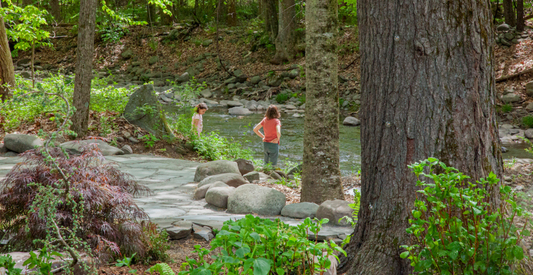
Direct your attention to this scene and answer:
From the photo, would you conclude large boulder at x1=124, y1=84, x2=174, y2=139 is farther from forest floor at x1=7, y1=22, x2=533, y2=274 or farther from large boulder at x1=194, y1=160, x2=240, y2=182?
large boulder at x1=194, y1=160, x2=240, y2=182

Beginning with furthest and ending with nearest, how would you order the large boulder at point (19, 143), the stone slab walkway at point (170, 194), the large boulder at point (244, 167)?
the large boulder at point (19, 143)
the large boulder at point (244, 167)
the stone slab walkway at point (170, 194)

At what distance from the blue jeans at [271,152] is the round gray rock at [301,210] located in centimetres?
385

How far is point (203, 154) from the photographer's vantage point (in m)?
9.63

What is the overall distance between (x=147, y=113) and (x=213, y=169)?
4.02 meters

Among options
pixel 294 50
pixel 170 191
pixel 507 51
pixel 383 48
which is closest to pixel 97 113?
pixel 170 191

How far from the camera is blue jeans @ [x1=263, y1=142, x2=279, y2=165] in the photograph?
8.54 metres

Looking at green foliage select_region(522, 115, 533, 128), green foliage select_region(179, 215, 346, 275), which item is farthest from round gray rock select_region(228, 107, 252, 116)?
green foliage select_region(179, 215, 346, 275)

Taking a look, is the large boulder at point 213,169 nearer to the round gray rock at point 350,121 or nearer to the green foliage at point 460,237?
the green foliage at point 460,237

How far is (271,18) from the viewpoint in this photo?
21766 mm

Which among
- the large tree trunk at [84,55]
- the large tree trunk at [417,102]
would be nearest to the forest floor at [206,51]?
the large tree trunk at [84,55]

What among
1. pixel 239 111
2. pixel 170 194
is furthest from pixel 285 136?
pixel 170 194

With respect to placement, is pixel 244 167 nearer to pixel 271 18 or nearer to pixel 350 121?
pixel 350 121

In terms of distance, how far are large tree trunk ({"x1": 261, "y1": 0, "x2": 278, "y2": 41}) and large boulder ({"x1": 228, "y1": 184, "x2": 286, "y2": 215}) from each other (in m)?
17.5

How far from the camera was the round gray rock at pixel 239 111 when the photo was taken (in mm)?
16500
